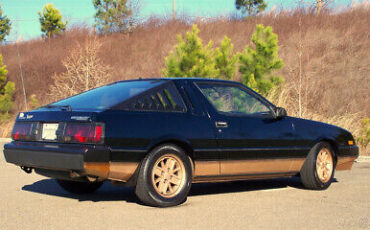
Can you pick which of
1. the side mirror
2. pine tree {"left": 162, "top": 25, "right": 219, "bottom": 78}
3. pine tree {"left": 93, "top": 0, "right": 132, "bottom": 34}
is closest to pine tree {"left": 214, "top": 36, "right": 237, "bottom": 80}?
pine tree {"left": 162, "top": 25, "right": 219, "bottom": 78}

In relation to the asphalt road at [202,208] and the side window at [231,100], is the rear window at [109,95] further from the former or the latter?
the asphalt road at [202,208]

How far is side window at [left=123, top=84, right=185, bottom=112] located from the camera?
6.02 metres

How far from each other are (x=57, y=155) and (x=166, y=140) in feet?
3.94

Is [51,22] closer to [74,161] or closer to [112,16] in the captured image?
[112,16]

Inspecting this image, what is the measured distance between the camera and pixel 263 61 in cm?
2066

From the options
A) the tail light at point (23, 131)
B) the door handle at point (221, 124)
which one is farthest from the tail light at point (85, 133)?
the door handle at point (221, 124)

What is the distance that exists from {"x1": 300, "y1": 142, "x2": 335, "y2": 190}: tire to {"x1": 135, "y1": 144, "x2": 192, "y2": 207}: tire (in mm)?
2104

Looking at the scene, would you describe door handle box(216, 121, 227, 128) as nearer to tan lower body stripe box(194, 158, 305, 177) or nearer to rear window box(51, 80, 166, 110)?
tan lower body stripe box(194, 158, 305, 177)

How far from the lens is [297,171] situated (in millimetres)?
7488

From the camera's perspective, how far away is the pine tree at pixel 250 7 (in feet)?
124

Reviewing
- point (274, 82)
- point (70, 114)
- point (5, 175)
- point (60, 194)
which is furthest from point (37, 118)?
point (274, 82)

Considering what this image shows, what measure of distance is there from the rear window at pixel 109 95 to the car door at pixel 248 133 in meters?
0.78

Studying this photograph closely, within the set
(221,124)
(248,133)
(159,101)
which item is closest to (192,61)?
(248,133)

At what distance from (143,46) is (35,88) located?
815 cm
